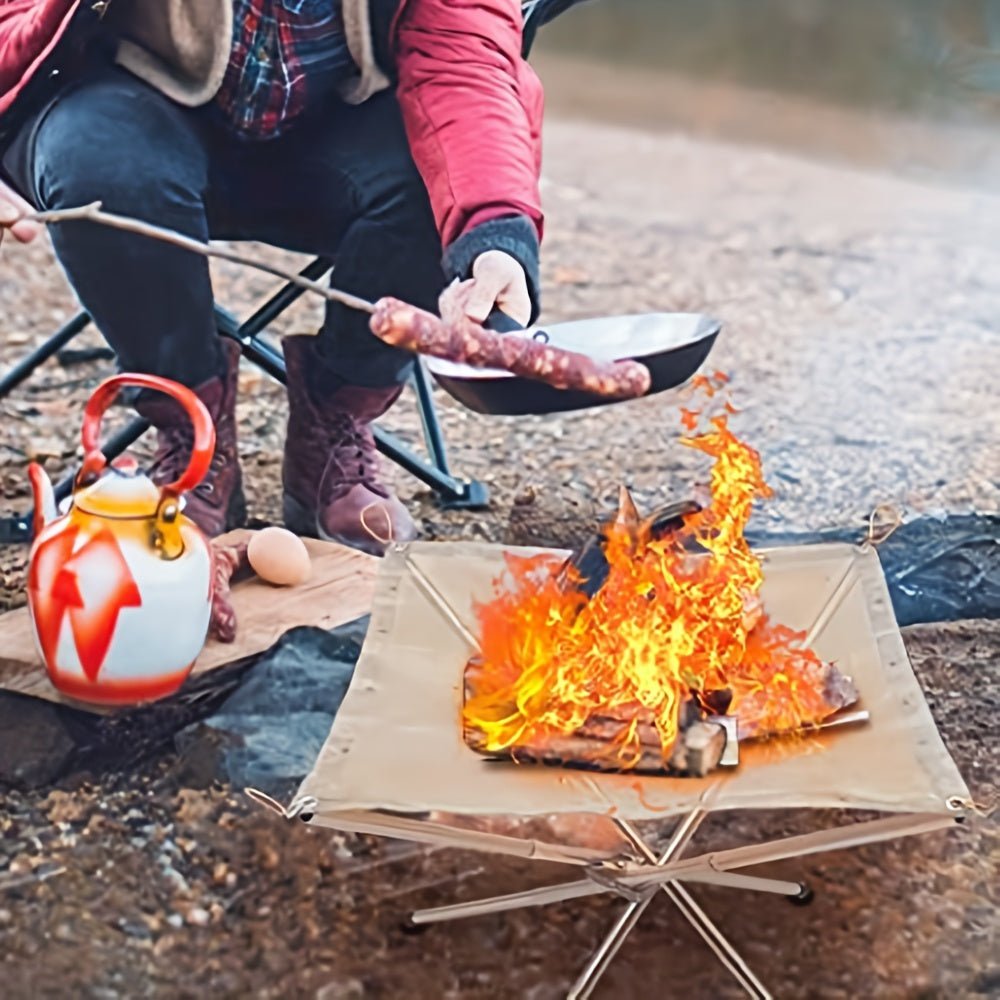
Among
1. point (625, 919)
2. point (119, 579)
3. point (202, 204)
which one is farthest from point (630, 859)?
point (202, 204)

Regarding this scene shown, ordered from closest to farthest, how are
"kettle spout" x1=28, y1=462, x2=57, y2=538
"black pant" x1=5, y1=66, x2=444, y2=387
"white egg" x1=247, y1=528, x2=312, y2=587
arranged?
"kettle spout" x1=28, y1=462, x2=57, y2=538
"black pant" x1=5, y1=66, x2=444, y2=387
"white egg" x1=247, y1=528, x2=312, y2=587

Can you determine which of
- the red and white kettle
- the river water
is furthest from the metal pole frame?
the river water

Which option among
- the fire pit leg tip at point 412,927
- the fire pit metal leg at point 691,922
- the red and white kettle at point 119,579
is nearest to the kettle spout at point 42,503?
the red and white kettle at point 119,579

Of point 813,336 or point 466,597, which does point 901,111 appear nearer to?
point 813,336

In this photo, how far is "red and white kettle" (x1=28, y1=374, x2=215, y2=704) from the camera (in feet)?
5.42

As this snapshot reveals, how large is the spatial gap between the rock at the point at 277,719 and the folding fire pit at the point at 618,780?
19 cm

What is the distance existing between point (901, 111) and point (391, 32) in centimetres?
335

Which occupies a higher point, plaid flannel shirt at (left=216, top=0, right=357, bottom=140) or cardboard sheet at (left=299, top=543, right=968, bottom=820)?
plaid flannel shirt at (left=216, top=0, right=357, bottom=140)

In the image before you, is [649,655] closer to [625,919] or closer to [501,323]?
[625,919]

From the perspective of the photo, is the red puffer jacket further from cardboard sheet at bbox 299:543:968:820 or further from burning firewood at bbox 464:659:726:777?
burning firewood at bbox 464:659:726:777

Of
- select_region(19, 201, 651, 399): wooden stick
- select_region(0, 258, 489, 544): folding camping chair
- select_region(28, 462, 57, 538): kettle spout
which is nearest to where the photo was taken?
select_region(19, 201, 651, 399): wooden stick

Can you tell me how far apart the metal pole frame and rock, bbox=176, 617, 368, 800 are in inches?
10.5

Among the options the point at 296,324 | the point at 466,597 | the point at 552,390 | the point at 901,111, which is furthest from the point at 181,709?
the point at 901,111

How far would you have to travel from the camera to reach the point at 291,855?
1580 millimetres
